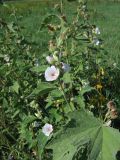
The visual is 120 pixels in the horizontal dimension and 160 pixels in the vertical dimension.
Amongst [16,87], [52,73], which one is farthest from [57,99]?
[16,87]

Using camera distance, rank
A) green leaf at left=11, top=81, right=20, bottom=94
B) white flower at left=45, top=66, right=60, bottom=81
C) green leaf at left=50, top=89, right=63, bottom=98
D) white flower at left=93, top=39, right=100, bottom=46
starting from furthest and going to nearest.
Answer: white flower at left=93, top=39, right=100, bottom=46
green leaf at left=11, top=81, right=20, bottom=94
green leaf at left=50, top=89, right=63, bottom=98
white flower at left=45, top=66, right=60, bottom=81

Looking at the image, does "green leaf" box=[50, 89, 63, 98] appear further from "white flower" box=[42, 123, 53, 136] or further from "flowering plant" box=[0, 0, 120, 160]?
"white flower" box=[42, 123, 53, 136]

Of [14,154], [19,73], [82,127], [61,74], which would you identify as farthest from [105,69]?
[82,127]

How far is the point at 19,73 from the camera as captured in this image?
375 centimetres

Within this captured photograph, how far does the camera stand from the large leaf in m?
1.80

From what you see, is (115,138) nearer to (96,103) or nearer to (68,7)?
(96,103)

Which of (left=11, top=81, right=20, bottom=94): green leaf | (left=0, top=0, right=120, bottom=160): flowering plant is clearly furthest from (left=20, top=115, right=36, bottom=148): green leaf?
(left=11, top=81, right=20, bottom=94): green leaf

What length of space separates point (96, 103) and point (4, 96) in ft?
2.18

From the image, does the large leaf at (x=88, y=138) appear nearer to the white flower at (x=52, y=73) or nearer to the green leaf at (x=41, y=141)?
the white flower at (x=52, y=73)

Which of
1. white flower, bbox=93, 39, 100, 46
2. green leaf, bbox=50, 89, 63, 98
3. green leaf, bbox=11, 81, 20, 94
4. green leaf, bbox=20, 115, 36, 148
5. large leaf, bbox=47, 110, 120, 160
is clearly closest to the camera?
large leaf, bbox=47, 110, 120, 160

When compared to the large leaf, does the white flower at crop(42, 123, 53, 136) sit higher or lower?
lower

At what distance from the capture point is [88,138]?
182cm

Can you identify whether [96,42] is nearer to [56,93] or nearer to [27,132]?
[27,132]

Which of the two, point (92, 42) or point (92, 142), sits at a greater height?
point (92, 142)
